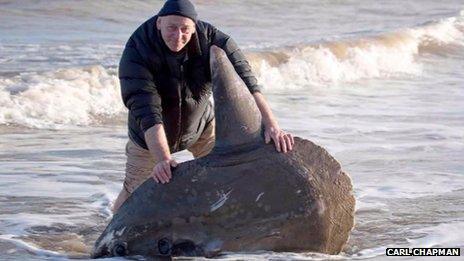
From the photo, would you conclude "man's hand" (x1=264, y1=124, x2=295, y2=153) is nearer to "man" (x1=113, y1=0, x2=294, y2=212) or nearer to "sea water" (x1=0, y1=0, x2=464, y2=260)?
"man" (x1=113, y1=0, x2=294, y2=212)

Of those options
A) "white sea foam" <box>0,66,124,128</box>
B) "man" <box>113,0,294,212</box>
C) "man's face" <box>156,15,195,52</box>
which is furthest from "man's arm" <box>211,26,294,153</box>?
"white sea foam" <box>0,66,124,128</box>

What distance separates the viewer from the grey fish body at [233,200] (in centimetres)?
567

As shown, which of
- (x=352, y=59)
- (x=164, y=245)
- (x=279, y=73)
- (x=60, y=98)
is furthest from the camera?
(x=352, y=59)

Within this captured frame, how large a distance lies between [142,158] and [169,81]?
679 mm

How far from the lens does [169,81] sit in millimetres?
5883

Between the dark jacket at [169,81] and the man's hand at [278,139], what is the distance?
0.29 m

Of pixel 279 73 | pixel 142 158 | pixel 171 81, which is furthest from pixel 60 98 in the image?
pixel 171 81

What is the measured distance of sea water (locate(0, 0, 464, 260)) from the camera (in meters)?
6.98

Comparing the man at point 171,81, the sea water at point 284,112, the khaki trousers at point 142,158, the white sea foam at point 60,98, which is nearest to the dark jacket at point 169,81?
the man at point 171,81

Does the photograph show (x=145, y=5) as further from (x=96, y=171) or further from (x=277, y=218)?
(x=277, y=218)

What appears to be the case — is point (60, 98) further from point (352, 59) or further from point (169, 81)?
point (352, 59)

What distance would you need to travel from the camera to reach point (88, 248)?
6316 millimetres

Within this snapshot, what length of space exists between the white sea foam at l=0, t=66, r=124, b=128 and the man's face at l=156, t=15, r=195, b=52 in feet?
19.7

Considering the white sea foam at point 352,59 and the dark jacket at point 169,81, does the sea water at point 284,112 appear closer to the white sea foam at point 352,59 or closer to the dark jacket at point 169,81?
the white sea foam at point 352,59
